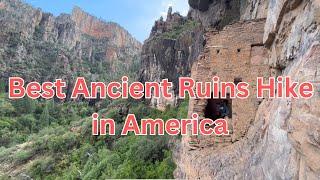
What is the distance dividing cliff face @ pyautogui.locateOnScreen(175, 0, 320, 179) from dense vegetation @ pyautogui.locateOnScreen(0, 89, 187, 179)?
14.1 m

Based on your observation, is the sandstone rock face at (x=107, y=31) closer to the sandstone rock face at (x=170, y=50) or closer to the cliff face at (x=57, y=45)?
the cliff face at (x=57, y=45)

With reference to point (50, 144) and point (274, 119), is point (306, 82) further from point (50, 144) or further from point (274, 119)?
point (50, 144)

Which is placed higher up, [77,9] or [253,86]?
[77,9]

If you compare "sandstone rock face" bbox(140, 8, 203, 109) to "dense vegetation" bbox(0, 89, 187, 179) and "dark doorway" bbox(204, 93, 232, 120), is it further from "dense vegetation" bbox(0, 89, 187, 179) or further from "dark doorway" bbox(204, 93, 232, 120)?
"dark doorway" bbox(204, 93, 232, 120)

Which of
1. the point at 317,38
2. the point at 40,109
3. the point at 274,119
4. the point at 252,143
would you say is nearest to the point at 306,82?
the point at 317,38

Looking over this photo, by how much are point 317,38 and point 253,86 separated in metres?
3.96

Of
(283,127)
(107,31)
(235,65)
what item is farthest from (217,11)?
(107,31)

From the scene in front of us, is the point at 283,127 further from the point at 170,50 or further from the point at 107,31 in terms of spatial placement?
the point at 107,31

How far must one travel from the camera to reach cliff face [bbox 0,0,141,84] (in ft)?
290

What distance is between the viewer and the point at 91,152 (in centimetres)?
3466

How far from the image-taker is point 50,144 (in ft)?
127

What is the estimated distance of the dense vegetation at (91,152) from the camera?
2667 cm

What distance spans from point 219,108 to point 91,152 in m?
24.6

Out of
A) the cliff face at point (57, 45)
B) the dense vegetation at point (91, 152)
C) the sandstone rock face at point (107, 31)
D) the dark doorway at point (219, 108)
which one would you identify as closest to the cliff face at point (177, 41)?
the dense vegetation at point (91, 152)
